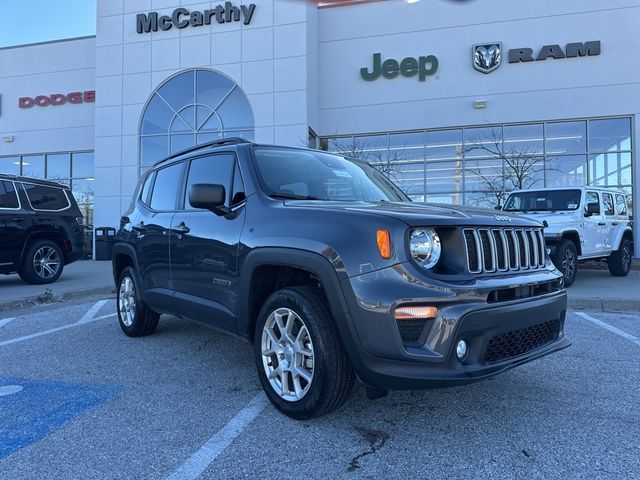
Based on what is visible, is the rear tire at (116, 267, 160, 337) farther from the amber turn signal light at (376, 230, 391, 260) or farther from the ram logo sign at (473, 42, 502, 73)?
the ram logo sign at (473, 42, 502, 73)

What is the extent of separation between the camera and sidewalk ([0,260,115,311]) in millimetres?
7544

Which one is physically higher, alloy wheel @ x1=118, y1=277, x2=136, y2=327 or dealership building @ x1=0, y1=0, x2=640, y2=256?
dealership building @ x1=0, y1=0, x2=640, y2=256

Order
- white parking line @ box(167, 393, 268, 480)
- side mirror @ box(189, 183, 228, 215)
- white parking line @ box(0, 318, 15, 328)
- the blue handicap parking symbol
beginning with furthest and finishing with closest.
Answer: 1. white parking line @ box(0, 318, 15, 328)
2. side mirror @ box(189, 183, 228, 215)
3. the blue handicap parking symbol
4. white parking line @ box(167, 393, 268, 480)

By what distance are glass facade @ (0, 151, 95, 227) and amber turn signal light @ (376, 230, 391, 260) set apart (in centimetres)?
1830

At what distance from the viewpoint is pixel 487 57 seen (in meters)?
15.3

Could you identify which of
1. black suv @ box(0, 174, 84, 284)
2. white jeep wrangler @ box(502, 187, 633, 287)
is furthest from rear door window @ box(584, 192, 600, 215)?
black suv @ box(0, 174, 84, 284)

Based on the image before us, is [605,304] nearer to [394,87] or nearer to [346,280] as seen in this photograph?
[346,280]

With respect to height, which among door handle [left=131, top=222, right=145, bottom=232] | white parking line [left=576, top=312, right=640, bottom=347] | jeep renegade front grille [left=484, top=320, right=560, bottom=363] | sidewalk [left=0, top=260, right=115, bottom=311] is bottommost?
white parking line [left=576, top=312, right=640, bottom=347]

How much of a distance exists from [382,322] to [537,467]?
1050 mm

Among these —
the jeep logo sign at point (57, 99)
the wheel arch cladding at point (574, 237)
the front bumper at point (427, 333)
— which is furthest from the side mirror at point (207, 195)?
the jeep logo sign at point (57, 99)

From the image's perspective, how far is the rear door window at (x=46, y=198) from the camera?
9.52 m

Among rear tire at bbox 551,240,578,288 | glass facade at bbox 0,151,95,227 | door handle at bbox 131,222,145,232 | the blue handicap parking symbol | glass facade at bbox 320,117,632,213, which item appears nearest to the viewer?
the blue handicap parking symbol

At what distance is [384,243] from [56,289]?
815 centimetres

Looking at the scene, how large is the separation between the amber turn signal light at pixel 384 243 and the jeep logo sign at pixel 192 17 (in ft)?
50.6
